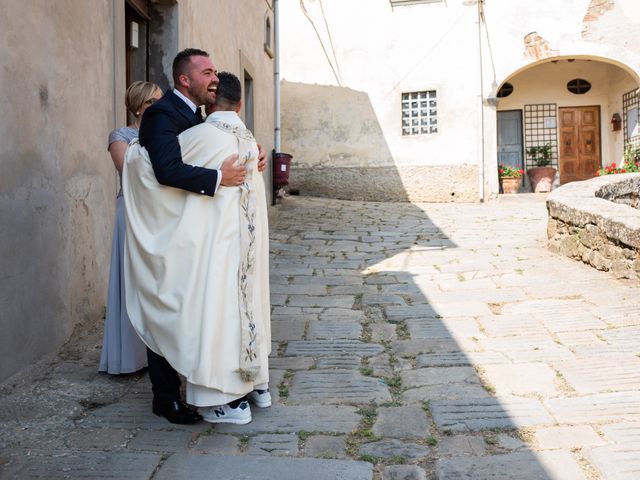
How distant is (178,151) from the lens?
2689 millimetres

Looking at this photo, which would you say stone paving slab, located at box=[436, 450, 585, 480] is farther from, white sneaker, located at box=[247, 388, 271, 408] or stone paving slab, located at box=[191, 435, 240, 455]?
white sneaker, located at box=[247, 388, 271, 408]

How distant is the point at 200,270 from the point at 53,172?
1.54 meters

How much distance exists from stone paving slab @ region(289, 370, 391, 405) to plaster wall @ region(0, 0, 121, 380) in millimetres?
1405

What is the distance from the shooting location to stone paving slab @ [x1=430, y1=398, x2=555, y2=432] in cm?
279

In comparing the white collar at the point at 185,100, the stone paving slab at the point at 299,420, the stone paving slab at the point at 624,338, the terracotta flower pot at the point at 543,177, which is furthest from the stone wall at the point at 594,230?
the terracotta flower pot at the point at 543,177

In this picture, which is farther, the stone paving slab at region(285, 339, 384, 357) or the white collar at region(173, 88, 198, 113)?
the stone paving slab at region(285, 339, 384, 357)

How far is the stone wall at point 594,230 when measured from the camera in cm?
525

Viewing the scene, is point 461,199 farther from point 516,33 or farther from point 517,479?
point 517,479

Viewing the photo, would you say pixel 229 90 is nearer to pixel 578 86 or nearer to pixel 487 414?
pixel 487 414

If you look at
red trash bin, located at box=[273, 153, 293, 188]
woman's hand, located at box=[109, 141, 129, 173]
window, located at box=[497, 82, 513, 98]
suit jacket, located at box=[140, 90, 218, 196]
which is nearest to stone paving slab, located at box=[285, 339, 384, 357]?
woman's hand, located at box=[109, 141, 129, 173]

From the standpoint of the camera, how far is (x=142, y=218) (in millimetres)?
2799

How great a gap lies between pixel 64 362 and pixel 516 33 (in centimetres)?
1263

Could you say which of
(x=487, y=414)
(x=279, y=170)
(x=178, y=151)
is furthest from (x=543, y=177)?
(x=178, y=151)

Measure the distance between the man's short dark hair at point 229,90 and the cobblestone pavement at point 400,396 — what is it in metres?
1.39
